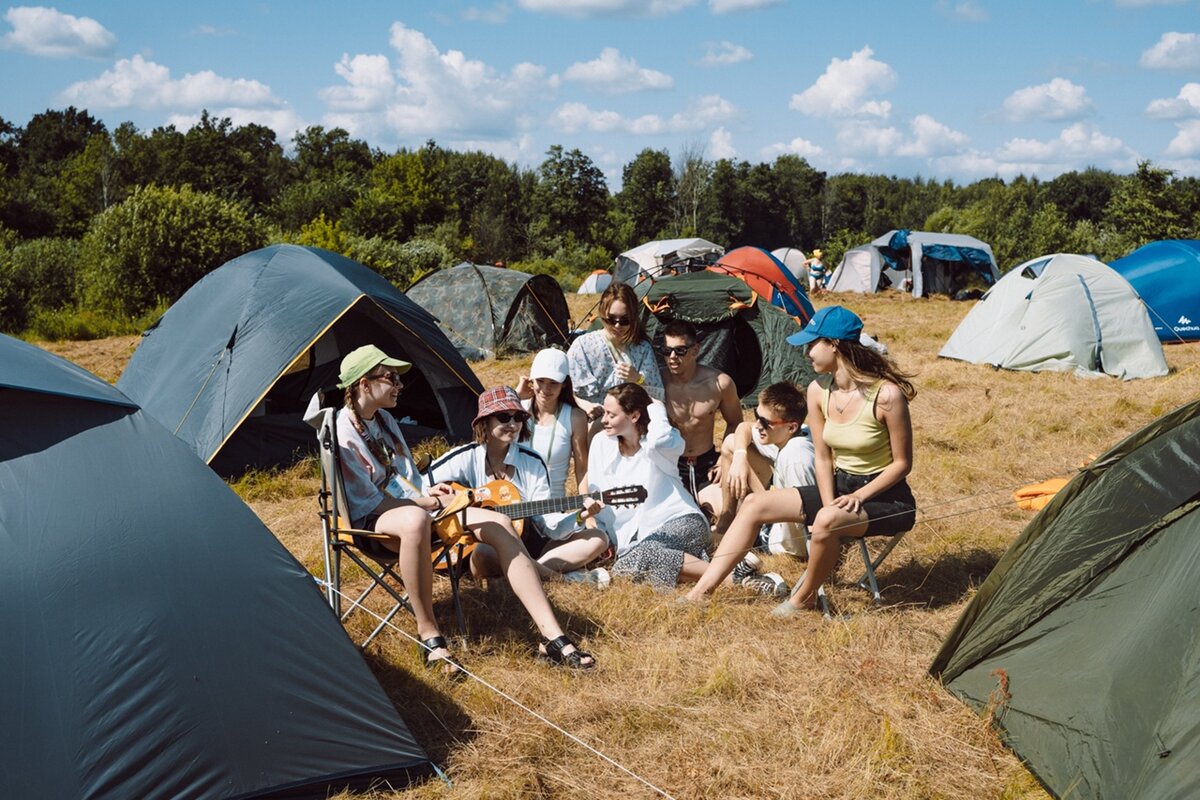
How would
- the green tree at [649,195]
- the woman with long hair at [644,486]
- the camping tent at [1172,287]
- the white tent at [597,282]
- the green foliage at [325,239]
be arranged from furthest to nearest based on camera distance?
1. the green tree at [649,195]
2. the white tent at [597,282]
3. the green foliage at [325,239]
4. the camping tent at [1172,287]
5. the woman with long hair at [644,486]

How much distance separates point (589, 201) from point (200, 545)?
42303mm

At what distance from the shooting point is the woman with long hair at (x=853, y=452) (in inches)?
175

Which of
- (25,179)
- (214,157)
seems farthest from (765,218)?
(25,179)

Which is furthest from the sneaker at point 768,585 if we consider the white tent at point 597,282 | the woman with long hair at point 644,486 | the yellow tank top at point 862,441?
the white tent at point 597,282

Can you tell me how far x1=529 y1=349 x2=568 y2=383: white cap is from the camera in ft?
17.3

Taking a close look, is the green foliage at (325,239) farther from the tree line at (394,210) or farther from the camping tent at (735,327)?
the camping tent at (735,327)

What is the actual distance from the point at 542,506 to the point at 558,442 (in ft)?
2.74

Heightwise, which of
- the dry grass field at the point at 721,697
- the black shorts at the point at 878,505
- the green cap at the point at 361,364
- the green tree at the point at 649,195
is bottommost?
the dry grass field at the point at 721,697

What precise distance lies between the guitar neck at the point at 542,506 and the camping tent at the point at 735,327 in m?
5.10

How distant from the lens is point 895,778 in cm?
317

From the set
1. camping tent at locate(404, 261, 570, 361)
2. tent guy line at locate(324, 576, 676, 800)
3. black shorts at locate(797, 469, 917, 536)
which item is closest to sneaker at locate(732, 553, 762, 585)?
black shorts at locate(797, 469, 917, 536)

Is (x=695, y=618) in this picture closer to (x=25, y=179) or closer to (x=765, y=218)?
(x=25, y=179)

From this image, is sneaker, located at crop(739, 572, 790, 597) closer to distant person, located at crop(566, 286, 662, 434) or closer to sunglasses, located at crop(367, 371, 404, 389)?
distant person, located at crop(566, 286, 662, 434)

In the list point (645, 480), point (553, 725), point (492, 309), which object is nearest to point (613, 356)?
point (645, 480)
